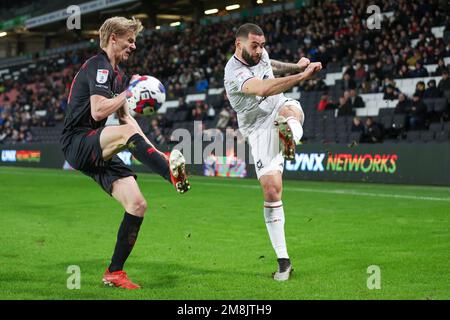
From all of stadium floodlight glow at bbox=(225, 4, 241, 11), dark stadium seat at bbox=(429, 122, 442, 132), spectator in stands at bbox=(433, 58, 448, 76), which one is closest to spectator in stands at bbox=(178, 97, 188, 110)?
spectator in stands at bbox=(433, 58, 448, 76)

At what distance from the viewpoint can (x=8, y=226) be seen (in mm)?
11539

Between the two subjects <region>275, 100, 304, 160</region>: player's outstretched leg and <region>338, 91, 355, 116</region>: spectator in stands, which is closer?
<region>275, 100, 304, 160</region>: player's outstretched leg

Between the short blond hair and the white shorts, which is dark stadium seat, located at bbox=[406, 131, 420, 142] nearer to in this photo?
the white shorts

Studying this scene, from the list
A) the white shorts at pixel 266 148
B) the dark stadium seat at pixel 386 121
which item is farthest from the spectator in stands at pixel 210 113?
the white shorts at pixel 266 148

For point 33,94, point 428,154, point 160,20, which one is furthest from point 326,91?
point 160,20

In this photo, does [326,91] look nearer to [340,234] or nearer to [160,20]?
[340,234]

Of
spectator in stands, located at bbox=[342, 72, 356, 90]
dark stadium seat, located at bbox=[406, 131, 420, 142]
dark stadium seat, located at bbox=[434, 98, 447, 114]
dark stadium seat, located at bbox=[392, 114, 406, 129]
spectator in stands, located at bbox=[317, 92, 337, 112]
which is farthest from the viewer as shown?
spectator in stands, located at bbox=[317, 92, 337, 112]

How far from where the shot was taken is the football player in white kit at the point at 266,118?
7.03 metres

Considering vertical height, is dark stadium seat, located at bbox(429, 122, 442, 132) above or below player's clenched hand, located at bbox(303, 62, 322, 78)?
below

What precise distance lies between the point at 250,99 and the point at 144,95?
144cm

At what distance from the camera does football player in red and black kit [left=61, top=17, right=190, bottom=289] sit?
20.5 ft

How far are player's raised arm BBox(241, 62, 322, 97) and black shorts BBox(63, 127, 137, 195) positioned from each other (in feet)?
4.97

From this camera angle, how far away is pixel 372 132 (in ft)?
69.8

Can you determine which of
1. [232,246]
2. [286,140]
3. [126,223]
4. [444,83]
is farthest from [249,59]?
[444,83]
